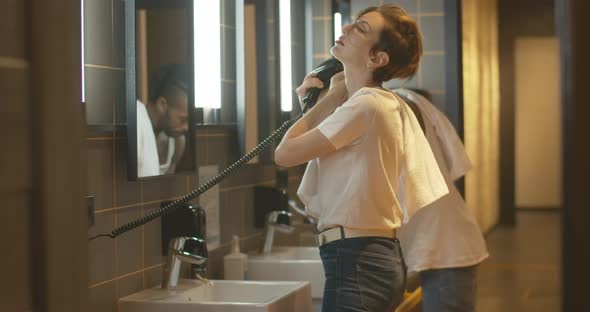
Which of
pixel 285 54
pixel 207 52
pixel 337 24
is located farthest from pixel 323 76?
pixel 337 24

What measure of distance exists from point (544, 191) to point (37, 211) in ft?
43.5

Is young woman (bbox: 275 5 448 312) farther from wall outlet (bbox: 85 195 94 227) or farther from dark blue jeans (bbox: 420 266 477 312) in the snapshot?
dark blue jeans (bbox: 420 266 477 312)

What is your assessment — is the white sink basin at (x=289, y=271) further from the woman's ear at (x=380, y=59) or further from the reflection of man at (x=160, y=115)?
the woman's ear at (x=380, y=59)

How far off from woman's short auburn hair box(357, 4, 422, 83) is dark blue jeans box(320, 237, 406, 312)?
426 millimetres

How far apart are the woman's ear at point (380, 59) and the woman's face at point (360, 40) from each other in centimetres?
2

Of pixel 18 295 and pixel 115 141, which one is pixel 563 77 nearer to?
pixel 18 295

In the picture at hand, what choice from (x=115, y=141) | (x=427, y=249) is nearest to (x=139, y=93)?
(x=115, y=141)

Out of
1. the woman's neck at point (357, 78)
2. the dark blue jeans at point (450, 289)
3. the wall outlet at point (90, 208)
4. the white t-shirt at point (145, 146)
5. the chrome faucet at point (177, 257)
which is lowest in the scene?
the dark blue jeans at point (450, 289)

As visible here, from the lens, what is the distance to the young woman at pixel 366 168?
2.20 meters

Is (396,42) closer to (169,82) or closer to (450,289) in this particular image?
(169,82)

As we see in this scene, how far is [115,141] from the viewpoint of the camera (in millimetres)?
2625

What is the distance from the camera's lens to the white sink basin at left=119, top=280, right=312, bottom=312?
2.60m

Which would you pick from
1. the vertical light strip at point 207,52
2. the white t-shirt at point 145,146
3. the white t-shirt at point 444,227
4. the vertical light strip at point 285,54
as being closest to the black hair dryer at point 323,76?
the white t-shirt at point 145,146

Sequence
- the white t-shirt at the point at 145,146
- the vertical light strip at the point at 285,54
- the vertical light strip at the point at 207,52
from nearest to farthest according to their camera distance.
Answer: the white t-shirt at the point at 145,146 < the vertical light strip at the point at 207,52 < the vertical light strip at the point at 285,54
